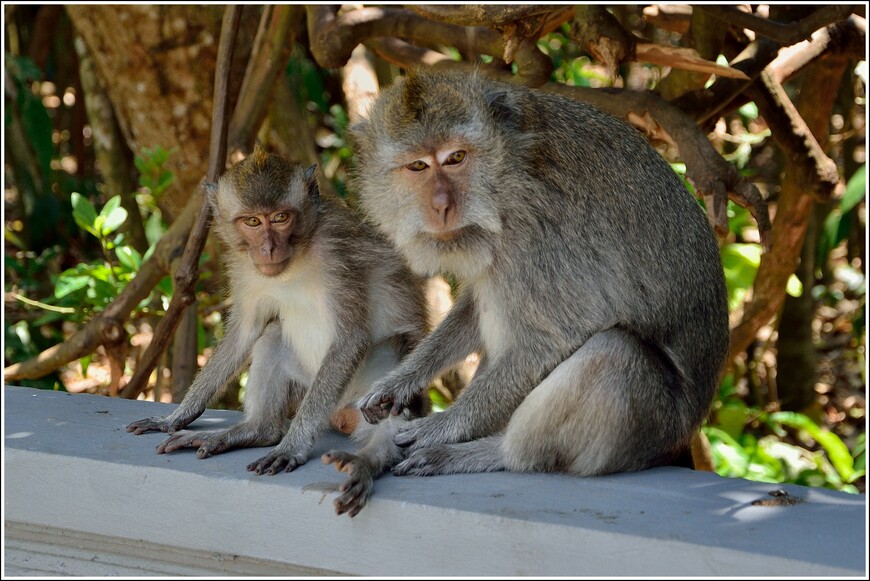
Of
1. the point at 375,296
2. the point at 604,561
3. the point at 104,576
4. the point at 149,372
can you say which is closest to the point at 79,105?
the point at 149,372

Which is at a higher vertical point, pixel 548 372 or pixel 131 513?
pixel 548 372

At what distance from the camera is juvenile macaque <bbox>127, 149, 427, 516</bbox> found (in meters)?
3.78

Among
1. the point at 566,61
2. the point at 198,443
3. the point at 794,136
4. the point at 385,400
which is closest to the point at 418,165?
the point at 385,400

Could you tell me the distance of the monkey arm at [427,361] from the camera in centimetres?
355

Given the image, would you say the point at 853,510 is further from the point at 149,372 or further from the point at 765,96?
the point at 149,372

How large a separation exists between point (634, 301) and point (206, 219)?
81.1 inches

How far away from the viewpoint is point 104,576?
309 centimetres

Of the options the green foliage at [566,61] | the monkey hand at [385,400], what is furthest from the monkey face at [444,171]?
the green foliage at [566,61]

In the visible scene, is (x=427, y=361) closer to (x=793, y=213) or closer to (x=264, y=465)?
(x=264, y=465)

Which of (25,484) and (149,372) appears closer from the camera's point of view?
(25,484)

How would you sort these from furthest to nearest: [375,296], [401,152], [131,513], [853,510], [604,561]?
[375,296] < [401,152] < [131,513] < [853,510] < [604,561]

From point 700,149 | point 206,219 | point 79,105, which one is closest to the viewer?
point 700,149

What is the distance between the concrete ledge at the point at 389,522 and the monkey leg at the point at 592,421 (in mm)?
74

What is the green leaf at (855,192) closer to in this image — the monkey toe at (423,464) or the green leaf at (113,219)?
the monkey toe at (423,464)
